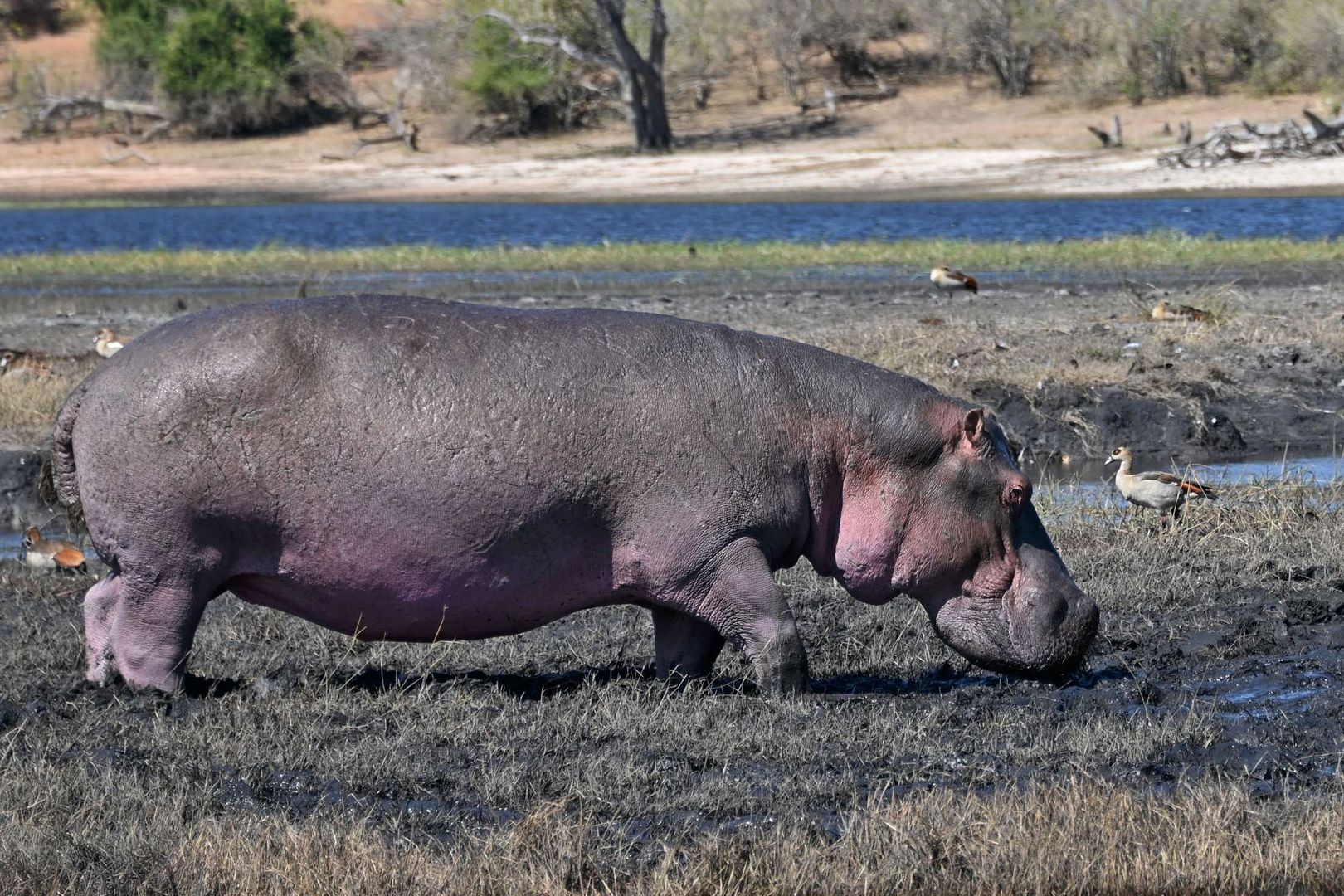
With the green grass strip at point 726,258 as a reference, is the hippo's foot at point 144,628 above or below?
above

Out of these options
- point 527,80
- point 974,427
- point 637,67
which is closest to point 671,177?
point 637,67

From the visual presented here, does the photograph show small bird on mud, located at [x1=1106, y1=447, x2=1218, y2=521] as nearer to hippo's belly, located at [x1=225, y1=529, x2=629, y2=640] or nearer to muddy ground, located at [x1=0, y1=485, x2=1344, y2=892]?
muddy ground, located at [x1=0, y1=485, x2=1344, y2=892]

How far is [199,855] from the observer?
4641mm

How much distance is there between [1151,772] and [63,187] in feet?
142

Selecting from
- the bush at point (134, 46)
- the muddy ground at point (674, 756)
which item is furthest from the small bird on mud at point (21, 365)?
the bush at point (134, 46)

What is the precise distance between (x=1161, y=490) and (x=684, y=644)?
12.5 feet

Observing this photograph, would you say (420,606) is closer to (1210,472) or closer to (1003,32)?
(1210,472)

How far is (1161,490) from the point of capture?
9.55 meters

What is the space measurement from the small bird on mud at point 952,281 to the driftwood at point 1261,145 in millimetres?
18917

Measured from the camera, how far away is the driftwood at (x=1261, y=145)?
36.0 meters

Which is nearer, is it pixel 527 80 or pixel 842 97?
pixel 527 80

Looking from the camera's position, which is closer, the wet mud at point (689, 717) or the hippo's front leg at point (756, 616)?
the wet mud at point (689, 717)

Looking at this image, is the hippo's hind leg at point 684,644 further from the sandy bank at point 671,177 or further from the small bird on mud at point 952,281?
the sandy bank at point 671,177

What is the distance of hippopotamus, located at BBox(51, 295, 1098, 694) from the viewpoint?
6.02 metres
